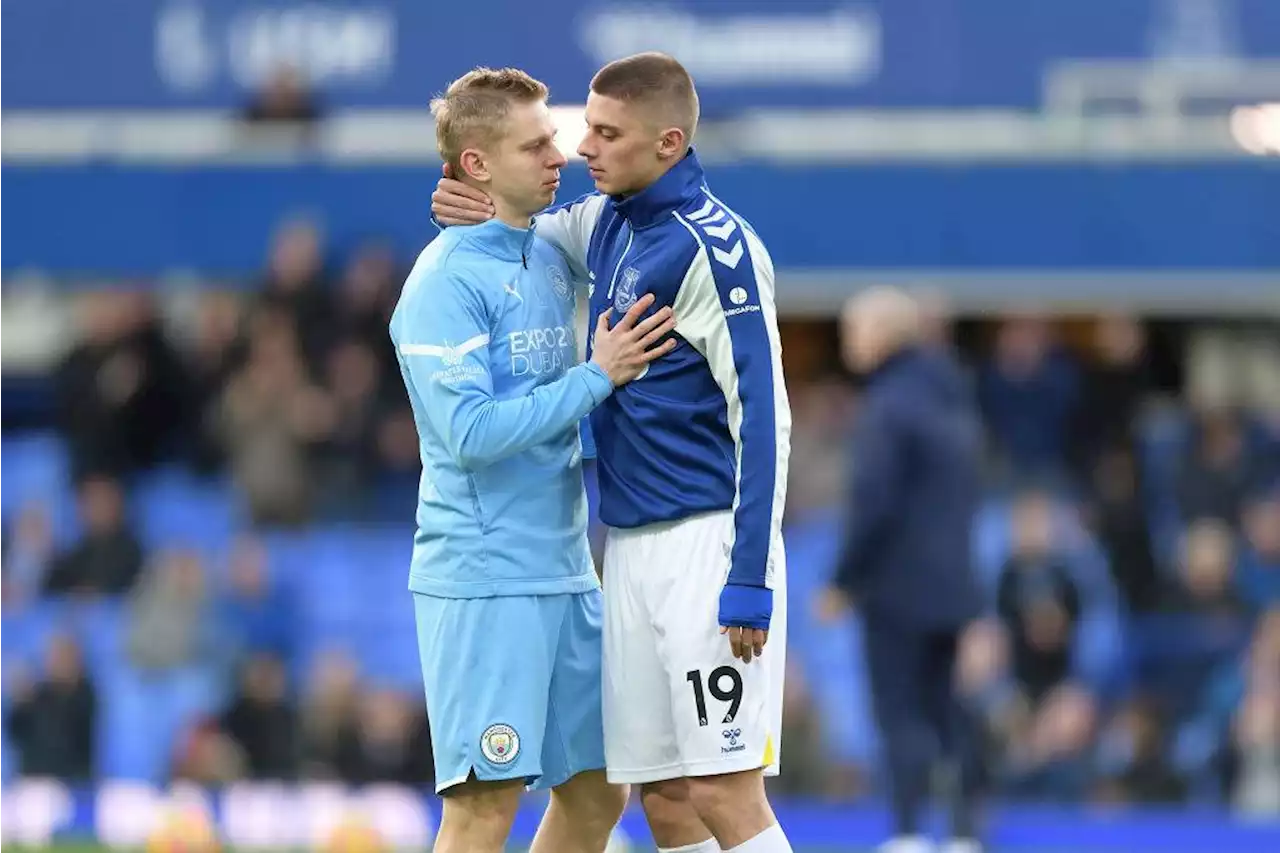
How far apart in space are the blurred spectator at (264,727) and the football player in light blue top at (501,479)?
6530 mm

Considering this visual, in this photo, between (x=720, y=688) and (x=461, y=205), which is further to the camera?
(x=461, y=205)

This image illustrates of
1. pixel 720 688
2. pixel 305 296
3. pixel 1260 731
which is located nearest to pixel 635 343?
pixel 720 688

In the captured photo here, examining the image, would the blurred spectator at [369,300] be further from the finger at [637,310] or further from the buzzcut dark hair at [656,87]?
the finger at [637,310]

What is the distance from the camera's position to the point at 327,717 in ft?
39.1

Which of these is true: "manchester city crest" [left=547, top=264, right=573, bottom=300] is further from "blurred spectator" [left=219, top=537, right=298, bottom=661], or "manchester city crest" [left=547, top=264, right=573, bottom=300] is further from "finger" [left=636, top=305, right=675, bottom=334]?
"blurred spectator" [left=219, top=537, right=298, bottom=661]

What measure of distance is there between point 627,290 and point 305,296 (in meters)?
7.62

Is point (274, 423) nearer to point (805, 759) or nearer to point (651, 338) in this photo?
point (805, 759)

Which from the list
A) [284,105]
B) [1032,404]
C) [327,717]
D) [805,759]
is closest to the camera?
[805,759]

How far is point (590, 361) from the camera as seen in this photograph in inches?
212

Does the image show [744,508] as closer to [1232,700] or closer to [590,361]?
[590,361]

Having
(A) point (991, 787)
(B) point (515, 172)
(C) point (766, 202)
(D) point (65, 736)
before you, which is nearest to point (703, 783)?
(B) point (515, 172)

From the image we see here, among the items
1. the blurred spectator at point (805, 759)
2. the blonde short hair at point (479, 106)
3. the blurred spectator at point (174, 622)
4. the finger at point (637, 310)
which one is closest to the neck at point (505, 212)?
the blonde short hair at point (479, 106)

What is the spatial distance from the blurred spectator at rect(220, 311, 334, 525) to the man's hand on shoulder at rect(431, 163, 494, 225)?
298 inches

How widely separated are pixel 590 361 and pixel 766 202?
8173mm
